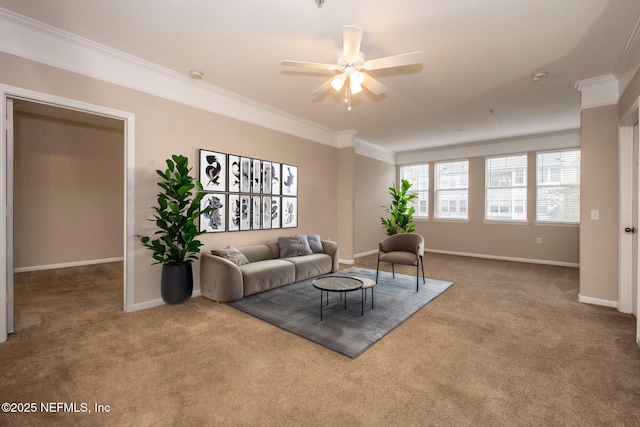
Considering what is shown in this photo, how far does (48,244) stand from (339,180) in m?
5.68

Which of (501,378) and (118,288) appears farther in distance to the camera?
(118,288)

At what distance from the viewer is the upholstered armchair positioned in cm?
455

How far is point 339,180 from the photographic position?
657 centimetres

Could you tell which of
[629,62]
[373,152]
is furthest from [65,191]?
[629,62]

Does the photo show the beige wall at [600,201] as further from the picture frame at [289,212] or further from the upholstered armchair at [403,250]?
the picture frame at [289,212]

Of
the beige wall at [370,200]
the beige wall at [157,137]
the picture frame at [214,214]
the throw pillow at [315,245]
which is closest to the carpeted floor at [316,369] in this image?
the beige wall at [157,137]

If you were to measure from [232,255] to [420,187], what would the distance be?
6.12 metres

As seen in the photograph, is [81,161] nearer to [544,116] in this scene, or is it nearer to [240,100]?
[240,100]

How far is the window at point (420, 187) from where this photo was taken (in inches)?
326

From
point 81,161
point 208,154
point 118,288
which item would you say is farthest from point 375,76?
point 81,161

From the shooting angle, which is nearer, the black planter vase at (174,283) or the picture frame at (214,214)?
the black planter vase at (174,283)

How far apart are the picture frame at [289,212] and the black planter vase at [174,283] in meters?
2.08

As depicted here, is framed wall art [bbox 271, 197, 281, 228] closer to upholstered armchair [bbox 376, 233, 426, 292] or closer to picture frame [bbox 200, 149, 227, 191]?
picture frame [bbox 200, 149, 227, 191]

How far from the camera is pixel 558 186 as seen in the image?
6305 millimetres
